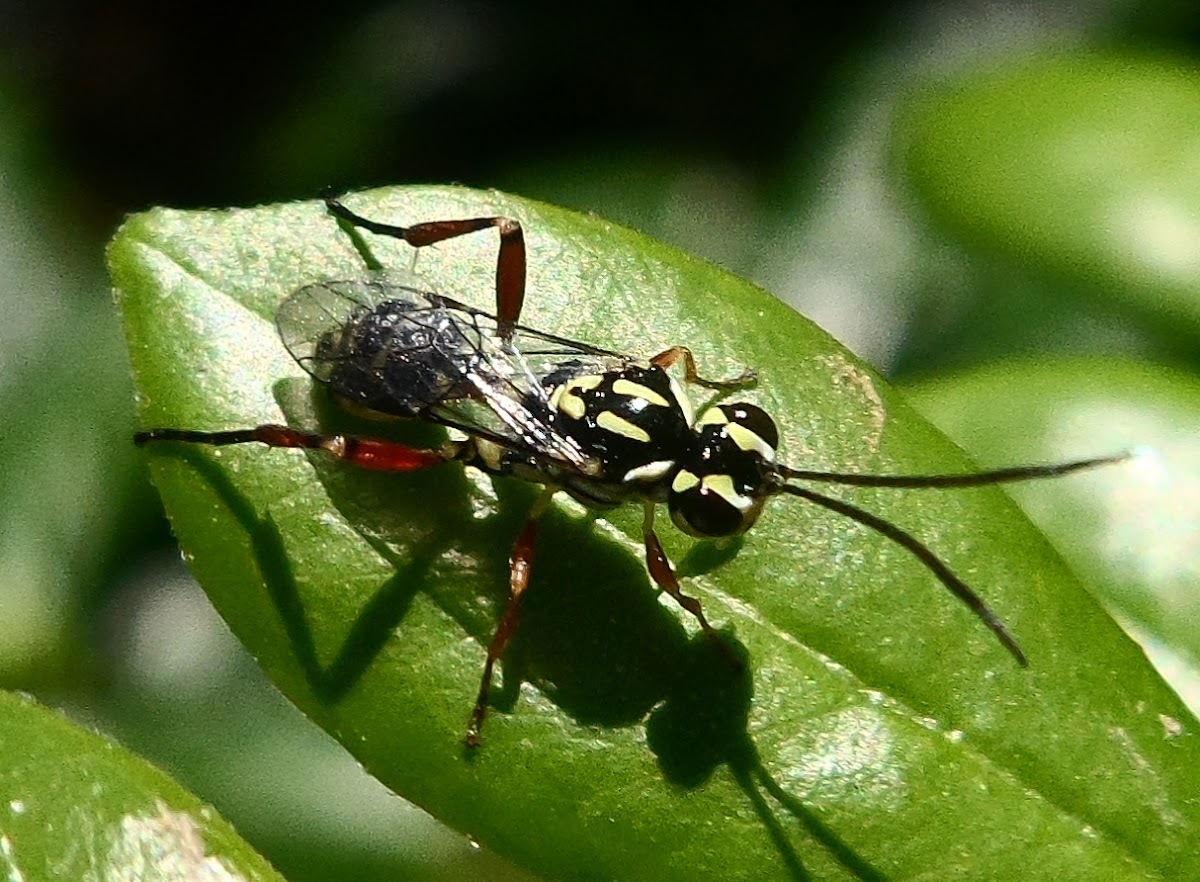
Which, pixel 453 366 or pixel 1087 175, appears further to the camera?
pixel 1087 175

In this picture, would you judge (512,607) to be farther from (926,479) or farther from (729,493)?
(926,479)

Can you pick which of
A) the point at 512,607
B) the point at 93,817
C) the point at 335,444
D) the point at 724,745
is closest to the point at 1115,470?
the point at 724,745

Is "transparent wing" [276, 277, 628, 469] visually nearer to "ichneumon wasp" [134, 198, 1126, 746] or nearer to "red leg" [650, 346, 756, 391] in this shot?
"ichneumon wasp" [134, 198, 1126, 746]

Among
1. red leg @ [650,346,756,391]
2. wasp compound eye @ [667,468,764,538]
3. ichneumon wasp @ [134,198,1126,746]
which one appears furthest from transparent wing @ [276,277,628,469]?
wasp compound eye @ [667,468,764,538]

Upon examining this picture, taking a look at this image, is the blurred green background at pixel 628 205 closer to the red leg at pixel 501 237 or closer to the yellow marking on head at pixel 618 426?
the yellow marking on head at pixel 618 426

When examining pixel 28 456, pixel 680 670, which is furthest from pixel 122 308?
pixel 28 456
